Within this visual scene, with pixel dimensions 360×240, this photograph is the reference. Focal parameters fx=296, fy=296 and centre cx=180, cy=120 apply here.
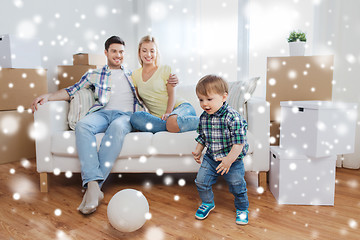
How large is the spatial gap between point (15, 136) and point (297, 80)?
2.26 meters

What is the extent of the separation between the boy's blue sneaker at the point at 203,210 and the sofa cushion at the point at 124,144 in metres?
0.44

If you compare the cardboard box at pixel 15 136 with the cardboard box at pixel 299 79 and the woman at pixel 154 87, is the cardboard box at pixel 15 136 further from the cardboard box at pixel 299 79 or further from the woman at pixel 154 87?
the cardboard box at pixel 299 79

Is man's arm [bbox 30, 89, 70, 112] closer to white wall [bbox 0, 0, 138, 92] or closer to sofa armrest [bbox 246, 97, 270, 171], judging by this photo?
white wall [bbox 0, 0, 138, 92]

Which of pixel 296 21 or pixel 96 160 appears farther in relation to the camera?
pixel 296 21

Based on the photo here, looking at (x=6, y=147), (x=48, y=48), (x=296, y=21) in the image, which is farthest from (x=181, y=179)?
(x=48, y=48)

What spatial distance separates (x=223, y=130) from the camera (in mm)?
1304

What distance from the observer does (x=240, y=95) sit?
1.82 m

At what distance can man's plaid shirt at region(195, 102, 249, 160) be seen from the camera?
126cm

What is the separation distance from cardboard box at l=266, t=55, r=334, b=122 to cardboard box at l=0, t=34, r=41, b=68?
192cm

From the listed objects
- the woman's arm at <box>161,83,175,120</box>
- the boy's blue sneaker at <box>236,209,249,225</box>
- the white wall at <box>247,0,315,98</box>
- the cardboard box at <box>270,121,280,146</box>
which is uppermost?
the white wall at <box>247,0,315,98</box>

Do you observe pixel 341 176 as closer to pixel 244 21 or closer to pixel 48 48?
pixel 244 21

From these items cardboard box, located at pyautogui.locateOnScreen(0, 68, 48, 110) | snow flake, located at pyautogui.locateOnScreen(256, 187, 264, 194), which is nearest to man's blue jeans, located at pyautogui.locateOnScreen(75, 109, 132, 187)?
snow flake, located at pyautogui.locateOnScreen(256, 187, 264, 194)

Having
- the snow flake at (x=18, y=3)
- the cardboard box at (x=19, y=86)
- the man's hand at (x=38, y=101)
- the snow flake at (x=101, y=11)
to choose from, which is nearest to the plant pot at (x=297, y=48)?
the man's hand at (x=38, y=101)

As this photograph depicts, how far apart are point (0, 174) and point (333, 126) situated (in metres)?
2.17
